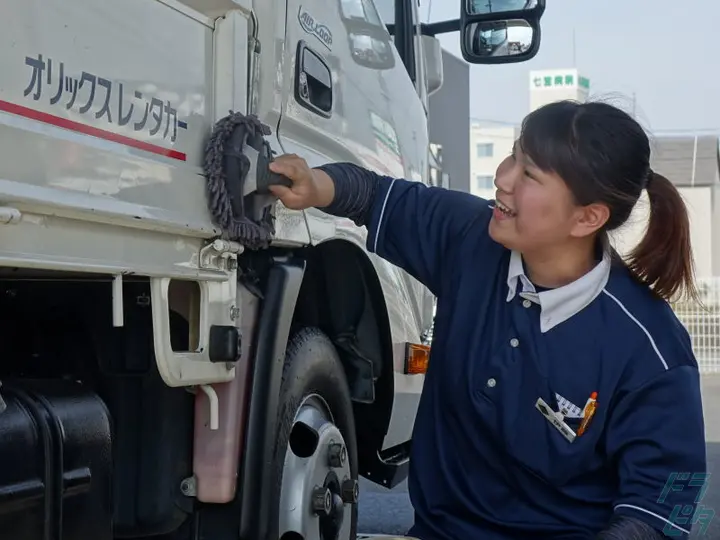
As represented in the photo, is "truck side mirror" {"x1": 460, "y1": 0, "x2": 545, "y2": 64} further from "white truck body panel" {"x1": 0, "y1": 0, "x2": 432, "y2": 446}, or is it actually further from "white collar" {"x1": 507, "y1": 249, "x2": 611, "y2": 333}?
"white collar" {"x1": 507, "y1": 249, "x2": 611, "y2": 333}

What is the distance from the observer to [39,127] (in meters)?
1.46

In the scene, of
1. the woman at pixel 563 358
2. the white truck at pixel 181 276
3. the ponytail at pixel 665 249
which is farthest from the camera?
the ponytail at pixel 665 249

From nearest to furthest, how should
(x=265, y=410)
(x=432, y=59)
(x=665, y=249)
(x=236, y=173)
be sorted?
1. (x=236, y=173)
2. (x=665, y=249)
3. (x=265, y=410)
4. (x=432, y=59)

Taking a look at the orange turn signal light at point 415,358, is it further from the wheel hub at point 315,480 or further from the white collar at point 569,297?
the white collar at point 569,297

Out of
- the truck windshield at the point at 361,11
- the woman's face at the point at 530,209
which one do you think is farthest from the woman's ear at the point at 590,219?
the truck windshield at the point at 361,11

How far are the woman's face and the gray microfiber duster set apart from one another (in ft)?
1.66

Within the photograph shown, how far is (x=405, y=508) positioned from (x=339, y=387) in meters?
2.49

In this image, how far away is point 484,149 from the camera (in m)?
51.8

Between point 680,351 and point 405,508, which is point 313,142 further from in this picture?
point 405,508

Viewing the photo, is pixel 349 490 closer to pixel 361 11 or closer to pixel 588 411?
pixel 588 411

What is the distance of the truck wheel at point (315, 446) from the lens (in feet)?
7.85

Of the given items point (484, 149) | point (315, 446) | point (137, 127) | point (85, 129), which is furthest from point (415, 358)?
point (484, 149)

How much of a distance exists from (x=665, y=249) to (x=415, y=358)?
1.43 metres

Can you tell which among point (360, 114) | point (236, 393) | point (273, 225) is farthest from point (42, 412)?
point (360, 114)
